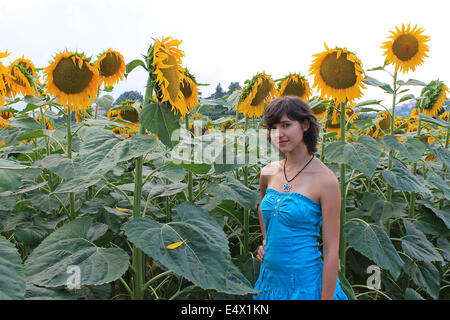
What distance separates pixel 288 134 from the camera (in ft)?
5.89

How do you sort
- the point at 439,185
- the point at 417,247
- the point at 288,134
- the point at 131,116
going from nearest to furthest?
the point at 288,134
the point at 417,247
the point at 439,185
the point at 131,116

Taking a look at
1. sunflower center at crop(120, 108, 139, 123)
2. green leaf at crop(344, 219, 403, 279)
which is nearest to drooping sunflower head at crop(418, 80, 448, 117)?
green leaf at crop(344, 219, 403, 279)

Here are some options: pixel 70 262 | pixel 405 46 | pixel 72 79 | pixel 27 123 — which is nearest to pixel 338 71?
pixel 405 46

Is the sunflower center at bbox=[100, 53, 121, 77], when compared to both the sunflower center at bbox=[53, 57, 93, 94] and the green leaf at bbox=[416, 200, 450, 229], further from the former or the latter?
the green leaf at bbox=[416, 200, 450, 229]

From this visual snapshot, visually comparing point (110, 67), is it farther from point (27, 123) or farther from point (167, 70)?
point (167, 70)

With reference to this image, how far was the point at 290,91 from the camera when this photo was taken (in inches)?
107

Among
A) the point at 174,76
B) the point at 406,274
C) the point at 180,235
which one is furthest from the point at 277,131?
the point at 406,274

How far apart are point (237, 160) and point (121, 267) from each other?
28.7 inches

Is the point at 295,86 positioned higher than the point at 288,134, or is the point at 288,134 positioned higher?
the point at 295,86

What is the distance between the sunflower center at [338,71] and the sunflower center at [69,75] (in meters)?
1.65

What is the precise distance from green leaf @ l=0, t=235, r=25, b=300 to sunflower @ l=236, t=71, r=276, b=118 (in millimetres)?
2000

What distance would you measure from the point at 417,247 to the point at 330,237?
1100 mm

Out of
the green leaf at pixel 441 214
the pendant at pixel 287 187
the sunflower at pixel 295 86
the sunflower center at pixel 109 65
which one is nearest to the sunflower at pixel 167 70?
the pendant at pixel 287 187

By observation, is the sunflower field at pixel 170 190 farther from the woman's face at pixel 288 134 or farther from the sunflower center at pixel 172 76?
the woman's face at pixel 288 134
